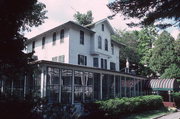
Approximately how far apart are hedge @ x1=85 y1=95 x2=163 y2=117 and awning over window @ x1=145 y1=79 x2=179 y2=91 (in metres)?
3.25

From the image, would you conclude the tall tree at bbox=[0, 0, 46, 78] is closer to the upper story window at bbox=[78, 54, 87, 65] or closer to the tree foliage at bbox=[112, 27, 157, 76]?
the upper story window at bbox=[78, 54, 87, 65]

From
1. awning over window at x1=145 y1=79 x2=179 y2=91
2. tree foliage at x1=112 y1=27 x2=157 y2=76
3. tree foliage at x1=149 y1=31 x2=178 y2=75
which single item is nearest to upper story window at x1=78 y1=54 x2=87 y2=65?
awning over window at x1=145 y1=79 x2=179 y2=91

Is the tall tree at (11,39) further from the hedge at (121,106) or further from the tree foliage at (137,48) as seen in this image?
the tree foliage at (137,48)

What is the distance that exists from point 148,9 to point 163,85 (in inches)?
757

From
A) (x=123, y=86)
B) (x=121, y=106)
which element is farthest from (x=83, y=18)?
(x=121, y=106)

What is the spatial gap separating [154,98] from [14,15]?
18920 mm

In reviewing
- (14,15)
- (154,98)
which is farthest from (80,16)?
(14,15)

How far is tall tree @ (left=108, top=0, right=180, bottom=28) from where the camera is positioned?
7402 mm

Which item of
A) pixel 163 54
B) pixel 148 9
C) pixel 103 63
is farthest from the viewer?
pixel 163 54

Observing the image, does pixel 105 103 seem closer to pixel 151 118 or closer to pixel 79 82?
pixel 151 118

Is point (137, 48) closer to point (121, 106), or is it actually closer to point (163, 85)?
point (163, 85)

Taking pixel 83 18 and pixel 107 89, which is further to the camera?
pixel 83 18

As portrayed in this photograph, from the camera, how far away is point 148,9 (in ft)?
26.9

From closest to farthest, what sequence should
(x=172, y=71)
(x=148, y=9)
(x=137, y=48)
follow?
(x=148, y=9)
(x=172, y=71)
(x=137, y=48)
